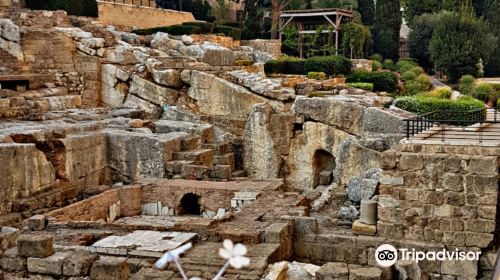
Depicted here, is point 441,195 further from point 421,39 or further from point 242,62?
point 421,39

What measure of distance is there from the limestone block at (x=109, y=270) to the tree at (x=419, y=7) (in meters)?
40.3

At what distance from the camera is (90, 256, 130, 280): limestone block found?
845cm

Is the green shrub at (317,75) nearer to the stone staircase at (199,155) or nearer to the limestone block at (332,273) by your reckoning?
the stone staircase at (199,155)

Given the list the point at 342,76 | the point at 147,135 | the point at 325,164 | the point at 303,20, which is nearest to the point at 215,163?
the point at 147,135

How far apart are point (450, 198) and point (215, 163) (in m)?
9.87

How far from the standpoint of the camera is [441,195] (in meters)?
10.6

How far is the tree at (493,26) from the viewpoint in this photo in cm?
3959

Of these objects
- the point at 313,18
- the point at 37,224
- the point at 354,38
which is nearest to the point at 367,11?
the point at 313,18

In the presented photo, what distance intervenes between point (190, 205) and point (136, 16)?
23793 millimetres

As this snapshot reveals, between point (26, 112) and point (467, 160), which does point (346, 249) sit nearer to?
point (467, 160)

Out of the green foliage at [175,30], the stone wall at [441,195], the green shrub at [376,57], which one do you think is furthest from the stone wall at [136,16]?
the stone wall at [441,195]

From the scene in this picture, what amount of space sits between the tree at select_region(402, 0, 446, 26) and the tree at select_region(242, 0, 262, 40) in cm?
1256

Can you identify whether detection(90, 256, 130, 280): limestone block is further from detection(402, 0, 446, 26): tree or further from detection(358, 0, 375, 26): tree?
detection(358, 0, 375, 26): tree

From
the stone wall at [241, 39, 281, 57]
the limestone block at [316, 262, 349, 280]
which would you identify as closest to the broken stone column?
the limestone block at [316, 262, 349, 280]
